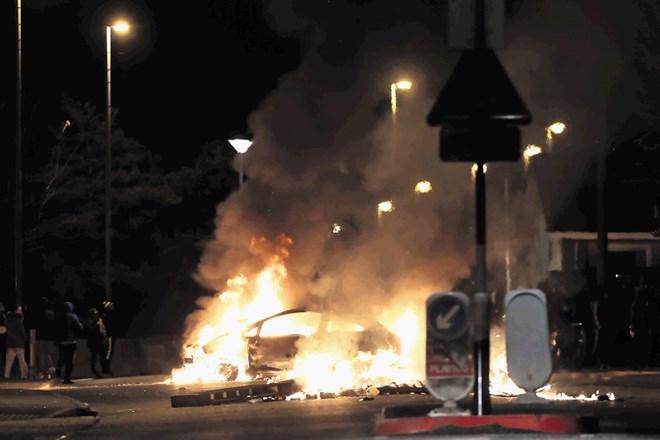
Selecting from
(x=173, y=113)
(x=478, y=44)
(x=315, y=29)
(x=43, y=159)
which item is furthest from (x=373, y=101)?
(x=478, y=44)

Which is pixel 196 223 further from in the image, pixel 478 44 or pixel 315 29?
pixel 478 44

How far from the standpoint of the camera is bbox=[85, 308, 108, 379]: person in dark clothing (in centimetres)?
2839

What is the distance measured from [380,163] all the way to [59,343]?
22.1ft

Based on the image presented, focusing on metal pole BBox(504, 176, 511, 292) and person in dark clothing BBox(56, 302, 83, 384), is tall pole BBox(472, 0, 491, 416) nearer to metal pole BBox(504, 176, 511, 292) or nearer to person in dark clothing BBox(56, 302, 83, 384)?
metal pole BBox(504, 176, 511, 292)

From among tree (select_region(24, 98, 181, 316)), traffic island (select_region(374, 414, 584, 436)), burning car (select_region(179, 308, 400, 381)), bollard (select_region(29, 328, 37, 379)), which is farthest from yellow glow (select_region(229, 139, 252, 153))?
traffic island (select_region(374, 414, 584, 436))

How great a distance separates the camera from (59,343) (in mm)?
26766

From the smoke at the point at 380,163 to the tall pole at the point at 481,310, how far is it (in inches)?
445

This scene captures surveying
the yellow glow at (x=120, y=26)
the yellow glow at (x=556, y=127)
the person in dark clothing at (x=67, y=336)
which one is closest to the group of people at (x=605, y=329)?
the yellow glow at (x=556, y=127)

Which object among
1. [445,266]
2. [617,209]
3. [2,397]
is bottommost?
[2,397]

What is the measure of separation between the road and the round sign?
83 centimetres

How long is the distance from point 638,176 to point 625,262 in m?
4.75

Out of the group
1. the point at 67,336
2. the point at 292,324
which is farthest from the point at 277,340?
the point at 67,336

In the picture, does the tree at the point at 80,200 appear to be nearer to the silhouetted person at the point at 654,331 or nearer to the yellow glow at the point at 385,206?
the yellow glow at the point at 385,206

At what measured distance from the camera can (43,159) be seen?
3978cm
